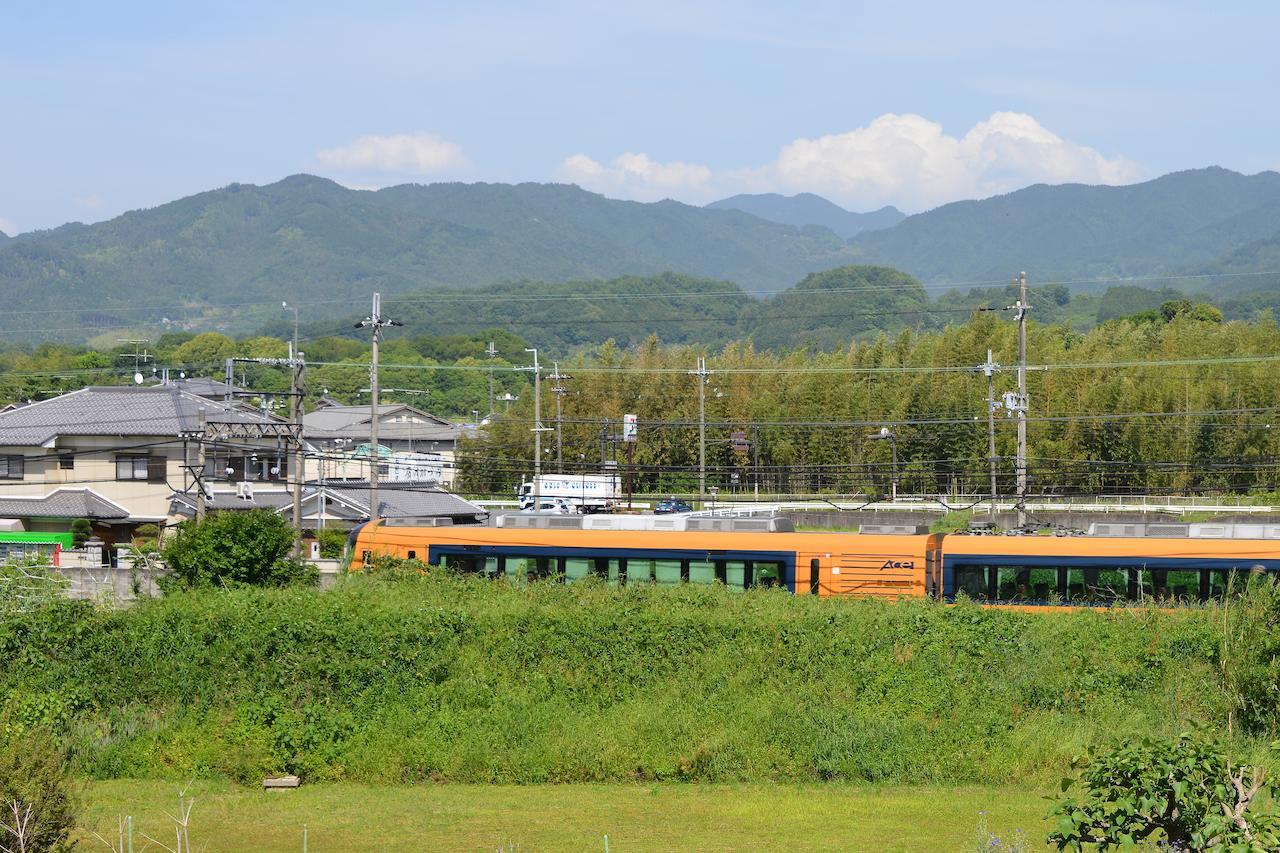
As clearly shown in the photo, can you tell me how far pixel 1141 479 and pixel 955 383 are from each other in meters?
8.22

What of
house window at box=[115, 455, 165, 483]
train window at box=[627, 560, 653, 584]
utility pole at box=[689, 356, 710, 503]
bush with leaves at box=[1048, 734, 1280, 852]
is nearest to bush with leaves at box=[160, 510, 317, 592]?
train window at box=[627, 560, 653, 584]

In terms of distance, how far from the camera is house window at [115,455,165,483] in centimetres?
3834

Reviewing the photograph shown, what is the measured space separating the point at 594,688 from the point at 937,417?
37.0 m

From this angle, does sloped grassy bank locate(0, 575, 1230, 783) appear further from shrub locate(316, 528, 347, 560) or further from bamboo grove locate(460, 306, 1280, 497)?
bamboo grove locate(460, 306, 1280, 497)

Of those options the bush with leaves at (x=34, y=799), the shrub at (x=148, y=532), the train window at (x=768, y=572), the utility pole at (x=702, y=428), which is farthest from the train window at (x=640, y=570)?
the shrub at (x=148, y=532)

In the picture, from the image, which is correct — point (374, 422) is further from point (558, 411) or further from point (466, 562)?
point (558, 411)

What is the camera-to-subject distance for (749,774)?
50.6 ft

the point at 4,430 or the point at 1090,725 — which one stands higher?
the point at 4,430

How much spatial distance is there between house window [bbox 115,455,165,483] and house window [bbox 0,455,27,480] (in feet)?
9.52

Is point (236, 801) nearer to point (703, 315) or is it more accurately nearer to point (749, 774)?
point (749, 774)

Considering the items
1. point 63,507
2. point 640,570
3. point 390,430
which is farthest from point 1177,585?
point 390,430

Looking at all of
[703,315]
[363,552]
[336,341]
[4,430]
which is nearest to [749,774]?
[363,552]

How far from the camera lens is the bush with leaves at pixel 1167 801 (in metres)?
6.72

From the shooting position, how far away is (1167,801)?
686cm
